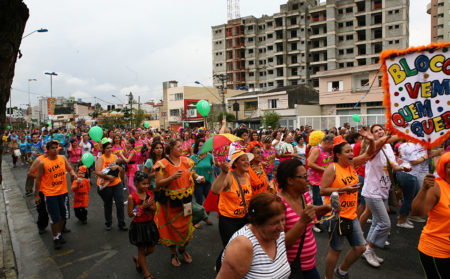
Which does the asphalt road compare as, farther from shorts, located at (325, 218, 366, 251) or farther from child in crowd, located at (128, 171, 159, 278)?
child in crowd, located at (128, 171, 159, 278)

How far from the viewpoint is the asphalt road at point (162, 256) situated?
4.18 metres

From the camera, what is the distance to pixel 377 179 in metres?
4.35

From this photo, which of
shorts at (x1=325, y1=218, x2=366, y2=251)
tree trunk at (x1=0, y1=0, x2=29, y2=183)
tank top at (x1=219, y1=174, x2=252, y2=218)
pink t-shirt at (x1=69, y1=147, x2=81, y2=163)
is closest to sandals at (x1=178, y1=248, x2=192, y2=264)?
tank top at (x1=219, y1=174, x2=252, y2=218)

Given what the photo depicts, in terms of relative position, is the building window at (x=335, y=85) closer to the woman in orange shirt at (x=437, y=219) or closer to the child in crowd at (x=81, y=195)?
the child in crowd at (x=81, y=195)

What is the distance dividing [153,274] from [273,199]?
290 cm

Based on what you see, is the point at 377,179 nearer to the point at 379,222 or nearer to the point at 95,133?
the point at 379,222

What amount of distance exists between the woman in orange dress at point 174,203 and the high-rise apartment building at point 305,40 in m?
46.0

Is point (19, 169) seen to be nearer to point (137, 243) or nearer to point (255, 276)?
point (137, 243)

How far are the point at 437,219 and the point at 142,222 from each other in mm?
3419

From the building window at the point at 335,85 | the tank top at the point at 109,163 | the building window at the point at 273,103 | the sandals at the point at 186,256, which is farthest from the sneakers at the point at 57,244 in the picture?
the building window at the point at 273,103

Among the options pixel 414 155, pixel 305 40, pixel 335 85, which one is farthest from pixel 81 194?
pixel 305 40

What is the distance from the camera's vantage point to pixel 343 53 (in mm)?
54094

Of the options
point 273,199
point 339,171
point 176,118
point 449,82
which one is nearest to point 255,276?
point 273,199

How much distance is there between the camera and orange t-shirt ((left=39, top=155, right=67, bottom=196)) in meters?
5.31
